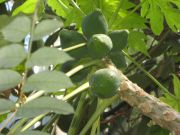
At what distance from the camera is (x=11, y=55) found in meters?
0.73

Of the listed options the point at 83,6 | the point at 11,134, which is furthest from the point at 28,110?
the point at 83,6

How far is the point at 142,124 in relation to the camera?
168 centimetres

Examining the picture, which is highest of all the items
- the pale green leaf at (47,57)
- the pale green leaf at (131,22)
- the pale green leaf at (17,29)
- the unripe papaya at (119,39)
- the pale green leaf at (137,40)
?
the pale green leaf at (17,29)

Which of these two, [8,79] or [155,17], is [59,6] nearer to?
[155,17]

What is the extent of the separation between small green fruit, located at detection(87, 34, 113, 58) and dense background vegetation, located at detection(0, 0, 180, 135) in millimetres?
29

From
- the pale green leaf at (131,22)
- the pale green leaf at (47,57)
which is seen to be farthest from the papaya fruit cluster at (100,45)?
the pale green leaf at (47,57)

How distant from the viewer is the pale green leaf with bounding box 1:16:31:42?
75 cm

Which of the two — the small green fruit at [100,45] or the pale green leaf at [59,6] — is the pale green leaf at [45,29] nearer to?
the small green fruit at [100,45]

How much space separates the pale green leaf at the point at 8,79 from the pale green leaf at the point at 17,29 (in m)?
0.06

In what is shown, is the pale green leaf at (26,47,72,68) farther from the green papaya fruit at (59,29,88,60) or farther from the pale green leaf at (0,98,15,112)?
the green papaya fruit at (59,29,88,60)

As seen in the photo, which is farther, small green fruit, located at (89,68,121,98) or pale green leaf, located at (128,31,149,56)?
pale green leaf, located at (128,31,149,56)

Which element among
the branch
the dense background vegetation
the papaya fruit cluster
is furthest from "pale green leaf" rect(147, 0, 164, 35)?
the branch

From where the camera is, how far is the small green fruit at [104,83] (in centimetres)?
102

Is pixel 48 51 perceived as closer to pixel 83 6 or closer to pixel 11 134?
pixel 11 134
